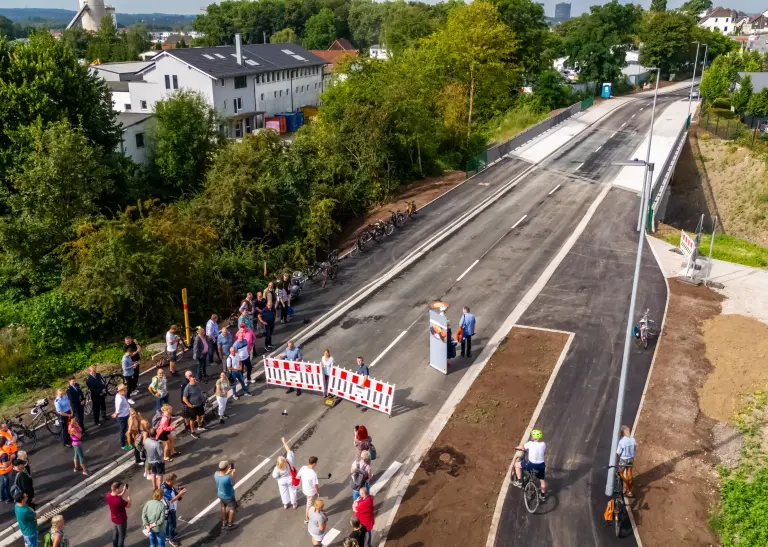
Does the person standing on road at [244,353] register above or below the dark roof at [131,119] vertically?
below

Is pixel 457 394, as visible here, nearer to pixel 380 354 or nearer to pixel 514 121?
pixel 380 354

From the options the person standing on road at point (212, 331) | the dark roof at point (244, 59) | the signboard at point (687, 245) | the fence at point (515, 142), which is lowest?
the person standing on road at point (212, 331)

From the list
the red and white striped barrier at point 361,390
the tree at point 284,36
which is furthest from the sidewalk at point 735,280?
the tree at point 284,36

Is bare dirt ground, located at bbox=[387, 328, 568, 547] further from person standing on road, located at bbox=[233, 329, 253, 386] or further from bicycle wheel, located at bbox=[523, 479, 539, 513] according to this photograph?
person standing on road, located at bbox=[233, 329, 253, 386]

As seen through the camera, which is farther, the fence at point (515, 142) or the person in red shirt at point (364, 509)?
the fence at point (515, 142)

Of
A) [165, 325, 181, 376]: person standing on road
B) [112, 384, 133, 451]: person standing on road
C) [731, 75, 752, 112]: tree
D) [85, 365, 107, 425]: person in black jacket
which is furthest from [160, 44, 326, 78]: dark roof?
[112, 384, 133, 451]: person standing on road

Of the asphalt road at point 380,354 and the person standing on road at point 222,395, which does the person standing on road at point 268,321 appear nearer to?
the asphalt road at point 380,354

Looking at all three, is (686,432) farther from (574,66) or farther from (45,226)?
(574,66)

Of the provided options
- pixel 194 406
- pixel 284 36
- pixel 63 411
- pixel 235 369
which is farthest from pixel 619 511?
pixel 284 36
